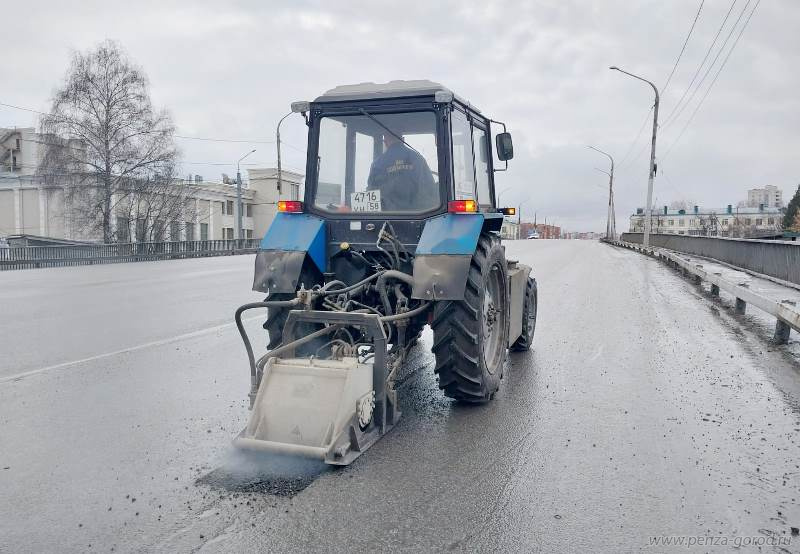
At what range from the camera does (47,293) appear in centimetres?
1382

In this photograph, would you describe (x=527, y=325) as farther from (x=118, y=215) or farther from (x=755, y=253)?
(x=118, y=215)

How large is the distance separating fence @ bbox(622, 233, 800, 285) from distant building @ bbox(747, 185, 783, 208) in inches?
5047

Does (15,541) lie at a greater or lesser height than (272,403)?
lesser

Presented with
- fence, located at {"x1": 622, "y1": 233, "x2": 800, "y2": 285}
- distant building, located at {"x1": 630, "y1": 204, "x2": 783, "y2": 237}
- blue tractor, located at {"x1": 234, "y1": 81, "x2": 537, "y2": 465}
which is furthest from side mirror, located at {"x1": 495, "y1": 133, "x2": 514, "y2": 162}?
distant building, located at {"x1": 630, "y1": 204, "x2": 783, "y2": 237}

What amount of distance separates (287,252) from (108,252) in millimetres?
26201

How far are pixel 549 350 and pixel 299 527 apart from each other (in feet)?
17.0

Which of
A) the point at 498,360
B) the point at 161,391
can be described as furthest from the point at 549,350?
the point at 161,391

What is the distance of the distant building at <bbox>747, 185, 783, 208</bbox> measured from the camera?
140875 mm

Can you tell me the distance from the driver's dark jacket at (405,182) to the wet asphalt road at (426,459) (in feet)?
5.31

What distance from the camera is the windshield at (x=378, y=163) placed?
221 inches

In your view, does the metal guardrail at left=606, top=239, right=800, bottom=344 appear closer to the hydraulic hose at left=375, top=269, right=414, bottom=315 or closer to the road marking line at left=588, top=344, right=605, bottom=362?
the road marking line at left=588, top=344, right=605, bottom=362

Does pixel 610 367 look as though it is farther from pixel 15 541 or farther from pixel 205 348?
pixel 15 541

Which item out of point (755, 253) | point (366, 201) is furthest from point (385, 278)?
point (755, 253)

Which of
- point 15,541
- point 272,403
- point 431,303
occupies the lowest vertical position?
point 15,541
